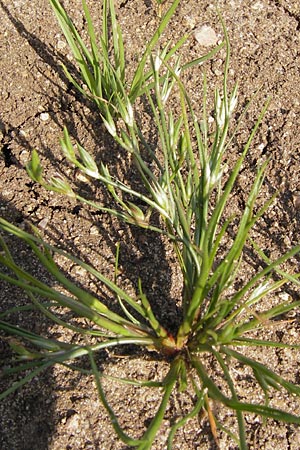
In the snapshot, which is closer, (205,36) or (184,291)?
(184,291)

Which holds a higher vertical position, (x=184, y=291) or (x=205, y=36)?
(x=205, y=36)

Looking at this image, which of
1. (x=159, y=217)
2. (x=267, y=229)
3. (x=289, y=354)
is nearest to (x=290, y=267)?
(x=267, y=229)

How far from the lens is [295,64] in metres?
1.87

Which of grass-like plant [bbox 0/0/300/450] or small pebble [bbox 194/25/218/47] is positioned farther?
small pebble [bbox 194/25/218/47]

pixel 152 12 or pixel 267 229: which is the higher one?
pixel 152 12

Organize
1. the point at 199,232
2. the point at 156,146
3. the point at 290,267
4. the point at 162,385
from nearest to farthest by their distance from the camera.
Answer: the point at 162,385 → the point at 199,232 → the point at 290,267 → the point at 156,146

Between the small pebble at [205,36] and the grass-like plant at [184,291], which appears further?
the small pebble at [205,36]

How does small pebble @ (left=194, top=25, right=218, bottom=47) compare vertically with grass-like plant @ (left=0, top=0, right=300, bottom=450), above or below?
above

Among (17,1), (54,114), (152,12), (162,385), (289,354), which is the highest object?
(152,12)

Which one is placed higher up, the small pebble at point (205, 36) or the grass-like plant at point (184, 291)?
the small pebble at point (205, 36)

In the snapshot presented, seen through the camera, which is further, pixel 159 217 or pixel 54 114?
pixel 54 114

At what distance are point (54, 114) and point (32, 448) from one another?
2.95 ft

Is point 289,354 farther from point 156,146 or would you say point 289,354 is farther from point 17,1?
point 17,1

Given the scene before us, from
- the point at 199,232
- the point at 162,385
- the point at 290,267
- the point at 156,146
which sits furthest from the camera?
the point at 156,146
